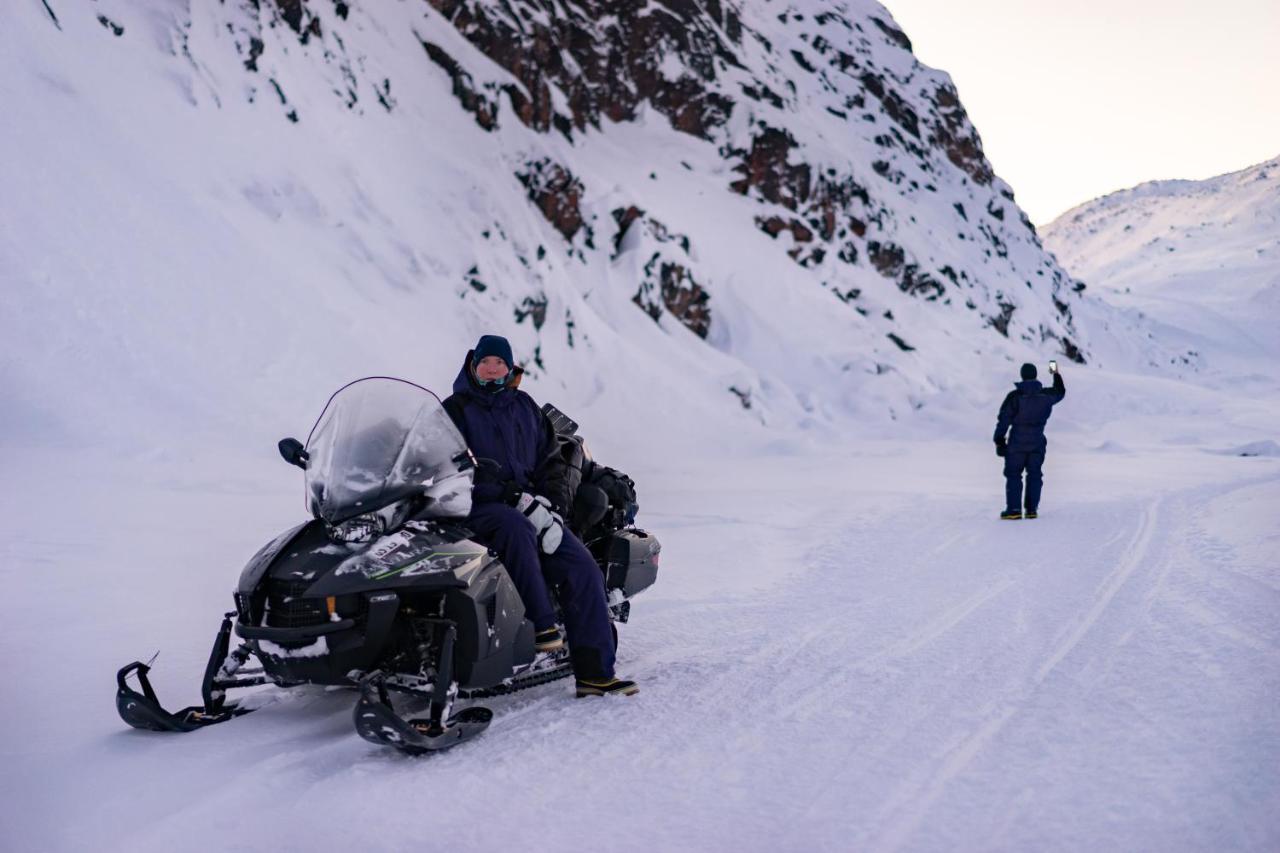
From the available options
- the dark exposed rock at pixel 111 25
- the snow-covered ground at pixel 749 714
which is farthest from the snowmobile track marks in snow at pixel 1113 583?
the dark exposed rock at pixel 111 25

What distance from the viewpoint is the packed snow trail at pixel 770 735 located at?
289cm

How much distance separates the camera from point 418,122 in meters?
23.8


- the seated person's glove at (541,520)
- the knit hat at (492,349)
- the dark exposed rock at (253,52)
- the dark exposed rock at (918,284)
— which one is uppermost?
the dark exposed rock at (253,52)

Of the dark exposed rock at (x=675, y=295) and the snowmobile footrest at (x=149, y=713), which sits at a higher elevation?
the dark exposed rock at (x=675, y=295)

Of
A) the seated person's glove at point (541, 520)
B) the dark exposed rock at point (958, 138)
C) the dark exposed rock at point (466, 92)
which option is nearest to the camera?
the seated person's glove at point (541, 520)

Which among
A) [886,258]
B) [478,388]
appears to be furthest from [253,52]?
[886,258]

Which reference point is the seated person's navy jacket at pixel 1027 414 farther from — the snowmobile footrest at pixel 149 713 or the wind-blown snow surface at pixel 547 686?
the snowmobile footrest at pixel 149 713

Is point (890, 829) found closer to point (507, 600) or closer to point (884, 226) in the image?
point (507, 600)

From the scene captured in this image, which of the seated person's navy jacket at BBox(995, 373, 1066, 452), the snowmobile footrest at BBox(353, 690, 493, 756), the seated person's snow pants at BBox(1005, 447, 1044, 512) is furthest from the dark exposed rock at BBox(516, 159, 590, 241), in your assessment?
the snowmobile footrest at BBox(353, 690, 493, 756)

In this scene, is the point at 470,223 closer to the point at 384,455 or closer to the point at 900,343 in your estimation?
the point at 900,343

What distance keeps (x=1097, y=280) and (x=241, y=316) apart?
93445 mm

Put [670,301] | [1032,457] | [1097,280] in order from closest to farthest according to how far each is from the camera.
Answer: [1032,457]
[670,301]
[1097,280]

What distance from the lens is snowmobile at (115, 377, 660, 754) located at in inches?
138

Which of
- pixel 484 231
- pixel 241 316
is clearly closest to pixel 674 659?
pixel 241 316
